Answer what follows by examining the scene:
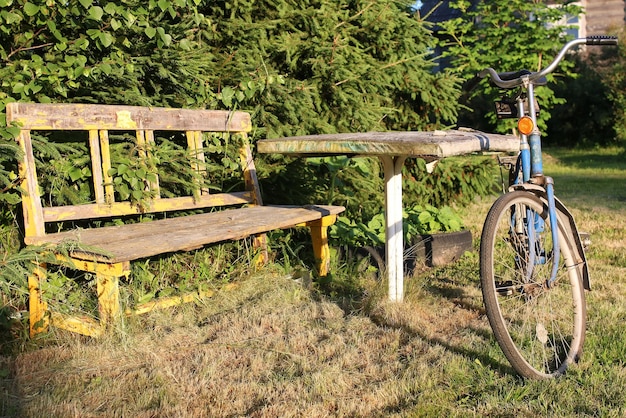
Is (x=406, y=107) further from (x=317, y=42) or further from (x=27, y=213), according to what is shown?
(x=27, y=213)

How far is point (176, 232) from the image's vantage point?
11.1ft

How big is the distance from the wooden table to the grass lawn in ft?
0.68

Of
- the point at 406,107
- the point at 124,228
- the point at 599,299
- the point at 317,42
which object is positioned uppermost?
the point at 317,42

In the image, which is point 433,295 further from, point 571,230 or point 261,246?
point 571,230

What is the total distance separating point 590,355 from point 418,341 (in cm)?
74

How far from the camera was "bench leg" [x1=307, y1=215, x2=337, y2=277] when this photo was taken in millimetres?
4322

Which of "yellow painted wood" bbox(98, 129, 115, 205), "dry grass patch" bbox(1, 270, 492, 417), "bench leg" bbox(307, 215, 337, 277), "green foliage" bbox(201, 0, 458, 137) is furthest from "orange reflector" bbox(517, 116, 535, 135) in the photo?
"yellow painted wood" bbox(98, 129, 115, 205)

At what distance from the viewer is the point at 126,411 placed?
8.06 ft

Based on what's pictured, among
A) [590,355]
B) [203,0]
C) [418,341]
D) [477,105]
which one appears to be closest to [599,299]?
[590,355]

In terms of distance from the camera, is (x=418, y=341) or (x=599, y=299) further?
(x=599, y=299)

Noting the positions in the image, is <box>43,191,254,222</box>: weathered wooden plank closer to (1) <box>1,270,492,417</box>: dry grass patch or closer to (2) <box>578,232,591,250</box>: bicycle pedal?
(1) <box>1,270,492,417</box>: dry grass patch

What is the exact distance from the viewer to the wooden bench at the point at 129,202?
9.95 feet

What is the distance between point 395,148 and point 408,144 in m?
0.09

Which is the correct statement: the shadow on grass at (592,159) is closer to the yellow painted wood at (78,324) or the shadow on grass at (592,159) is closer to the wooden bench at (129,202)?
the wooden bench at (129,202)
